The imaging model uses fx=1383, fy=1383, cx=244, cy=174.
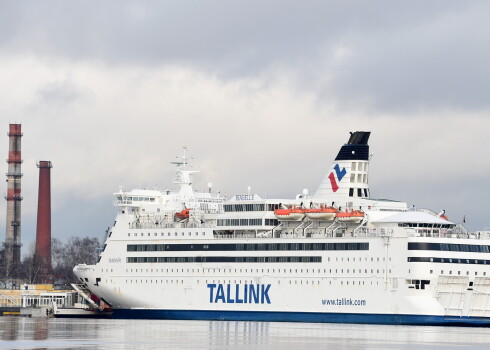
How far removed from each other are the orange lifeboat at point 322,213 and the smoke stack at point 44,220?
63.9 meters

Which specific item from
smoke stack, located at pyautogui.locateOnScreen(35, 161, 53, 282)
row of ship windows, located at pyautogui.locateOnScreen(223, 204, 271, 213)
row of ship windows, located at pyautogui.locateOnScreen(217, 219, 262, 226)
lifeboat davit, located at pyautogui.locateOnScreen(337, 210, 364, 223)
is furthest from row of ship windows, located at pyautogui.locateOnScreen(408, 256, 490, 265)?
smoke stack, located at pyautogui.locateOnScreen(35, 161, 53, 282)

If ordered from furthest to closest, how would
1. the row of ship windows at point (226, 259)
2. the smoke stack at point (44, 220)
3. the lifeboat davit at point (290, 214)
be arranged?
the smoke stack at point (44, 220) < the lifeboat davit at point (290, 214) < the row of ship windows at point (226, 259)

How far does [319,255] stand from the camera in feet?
269

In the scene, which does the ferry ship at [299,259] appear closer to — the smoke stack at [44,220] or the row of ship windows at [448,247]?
the row of ship windows at [448,247]

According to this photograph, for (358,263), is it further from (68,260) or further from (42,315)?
(68,260)

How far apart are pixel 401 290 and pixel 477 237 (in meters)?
5.68

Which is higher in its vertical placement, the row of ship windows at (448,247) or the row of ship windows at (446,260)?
the row of ship windows at (448,247)

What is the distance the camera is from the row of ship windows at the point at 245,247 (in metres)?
81.1

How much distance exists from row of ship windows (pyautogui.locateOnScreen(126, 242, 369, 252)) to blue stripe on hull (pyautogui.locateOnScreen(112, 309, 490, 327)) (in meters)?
3.84

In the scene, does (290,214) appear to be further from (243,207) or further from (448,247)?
(448,247)

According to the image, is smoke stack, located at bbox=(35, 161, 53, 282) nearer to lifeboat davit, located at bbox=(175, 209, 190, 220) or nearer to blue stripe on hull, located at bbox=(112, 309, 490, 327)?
blue stripe on hull, located at bbox=(112, 309, 490, 327)

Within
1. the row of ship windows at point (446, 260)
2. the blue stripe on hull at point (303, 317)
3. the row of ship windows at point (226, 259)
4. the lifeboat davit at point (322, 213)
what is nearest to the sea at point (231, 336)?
the blue stripe on hull at point (303, 317)

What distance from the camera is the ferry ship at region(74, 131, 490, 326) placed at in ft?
260

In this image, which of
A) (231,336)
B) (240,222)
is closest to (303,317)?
(240,222)
